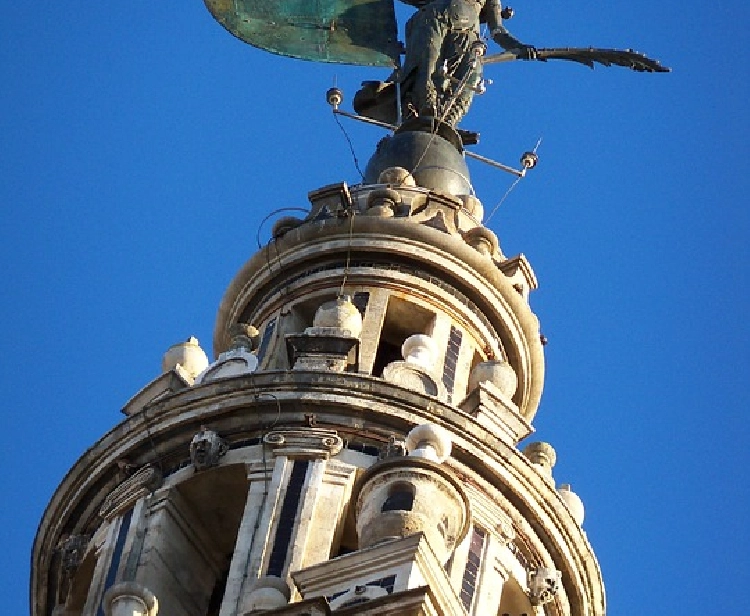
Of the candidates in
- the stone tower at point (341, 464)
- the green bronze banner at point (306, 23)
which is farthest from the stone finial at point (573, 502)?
the green bronze banner at point (306, 23)

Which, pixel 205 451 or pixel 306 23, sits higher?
pixel 306 23

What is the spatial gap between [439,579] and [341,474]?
6377 millimetres

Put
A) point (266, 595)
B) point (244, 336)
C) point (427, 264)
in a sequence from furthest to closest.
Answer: point (427, 264), point (244, 336), point (266, 595)

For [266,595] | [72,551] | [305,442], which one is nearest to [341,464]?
[305,442]

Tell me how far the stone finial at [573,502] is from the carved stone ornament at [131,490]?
6.76m

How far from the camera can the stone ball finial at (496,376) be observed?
1986 inches

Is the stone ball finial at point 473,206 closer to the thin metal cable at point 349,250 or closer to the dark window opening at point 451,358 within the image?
the thin metal cable at point 349,250

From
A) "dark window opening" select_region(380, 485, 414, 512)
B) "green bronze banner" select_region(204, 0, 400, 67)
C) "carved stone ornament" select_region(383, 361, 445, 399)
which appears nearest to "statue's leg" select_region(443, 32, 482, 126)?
"green bronze banner" select_region(204, 0, 400, 67)

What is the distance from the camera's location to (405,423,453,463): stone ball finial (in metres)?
44.1

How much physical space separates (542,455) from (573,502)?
3.80ft

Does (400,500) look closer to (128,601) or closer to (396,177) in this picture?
(128,601)

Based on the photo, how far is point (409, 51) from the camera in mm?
61750

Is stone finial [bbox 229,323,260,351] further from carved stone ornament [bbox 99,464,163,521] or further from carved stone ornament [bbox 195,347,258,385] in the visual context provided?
carved stone ornament [bbox 99,464,163,521]

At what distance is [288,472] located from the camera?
152 ft
